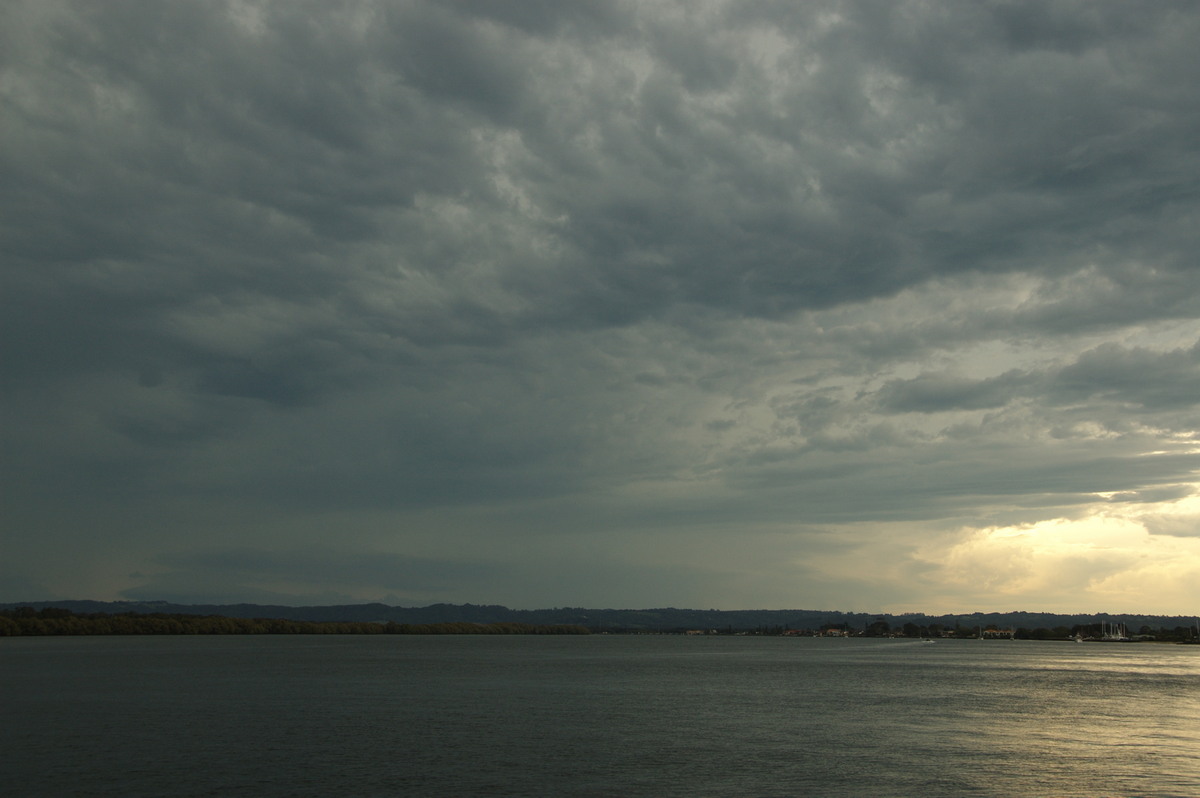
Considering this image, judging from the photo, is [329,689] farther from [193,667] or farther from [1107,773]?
[1107,773]

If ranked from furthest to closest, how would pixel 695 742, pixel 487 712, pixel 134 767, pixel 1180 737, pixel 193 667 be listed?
pixel 193 667, pixel 487 712, pixel 1180 737, pixel 695 742, pixel 134 767

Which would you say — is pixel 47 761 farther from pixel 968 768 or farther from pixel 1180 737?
pixel 1180 737

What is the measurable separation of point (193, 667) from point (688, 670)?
6864 centimetres

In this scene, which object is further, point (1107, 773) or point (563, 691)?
point (563, 691)

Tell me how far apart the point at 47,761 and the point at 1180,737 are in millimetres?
64190

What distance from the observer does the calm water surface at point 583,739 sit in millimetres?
40125

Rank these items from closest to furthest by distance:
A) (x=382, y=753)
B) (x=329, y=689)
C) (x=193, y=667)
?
(x=382, y=753)
(x=329, y=689)
(x=193, y=667)

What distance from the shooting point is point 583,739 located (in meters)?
53.8

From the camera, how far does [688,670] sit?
133 meters

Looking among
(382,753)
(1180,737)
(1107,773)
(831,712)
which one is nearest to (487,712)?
(382,753)

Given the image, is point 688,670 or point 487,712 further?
point 688,670

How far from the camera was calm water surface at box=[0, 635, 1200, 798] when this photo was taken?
132ft

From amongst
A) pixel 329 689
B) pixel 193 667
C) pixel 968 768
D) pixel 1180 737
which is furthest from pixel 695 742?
pixel 193 667

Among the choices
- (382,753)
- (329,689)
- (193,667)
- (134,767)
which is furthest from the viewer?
(193,667)
